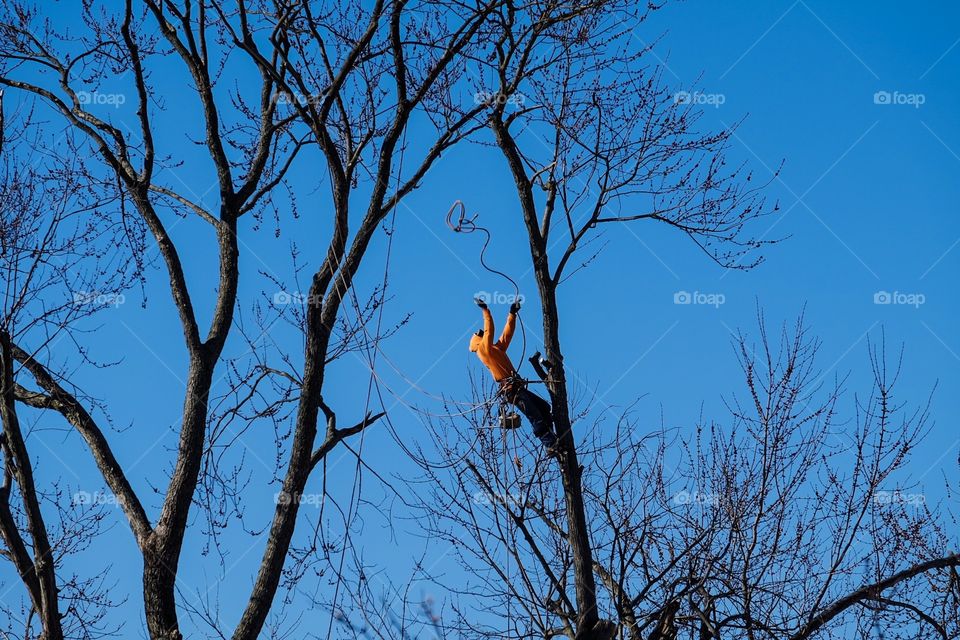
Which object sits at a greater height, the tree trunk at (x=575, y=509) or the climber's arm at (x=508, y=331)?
the climber's arm at (x=508, y=331)

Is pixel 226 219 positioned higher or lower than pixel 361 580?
higher

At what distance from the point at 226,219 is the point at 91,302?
3.60 feet

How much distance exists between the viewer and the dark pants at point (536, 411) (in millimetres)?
7980

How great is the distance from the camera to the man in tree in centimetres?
795

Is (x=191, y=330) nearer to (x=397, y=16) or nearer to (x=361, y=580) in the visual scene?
(x=361, y=580)

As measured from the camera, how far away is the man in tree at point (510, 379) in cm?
795

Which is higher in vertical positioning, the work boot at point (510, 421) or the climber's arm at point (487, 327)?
the climber's arm at point (487, 327)

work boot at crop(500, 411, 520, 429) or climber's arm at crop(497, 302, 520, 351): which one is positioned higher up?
climber's arm at crop(497, 302, 520, 351)

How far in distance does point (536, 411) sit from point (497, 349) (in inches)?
19.2

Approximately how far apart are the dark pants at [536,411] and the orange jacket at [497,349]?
0.46ft

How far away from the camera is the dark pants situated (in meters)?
7.98

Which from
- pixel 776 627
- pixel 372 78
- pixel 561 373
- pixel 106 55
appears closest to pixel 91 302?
pixel 106 55

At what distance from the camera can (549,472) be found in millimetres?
8148

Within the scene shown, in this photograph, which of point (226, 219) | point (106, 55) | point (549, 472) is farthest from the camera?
point (106, 55)
